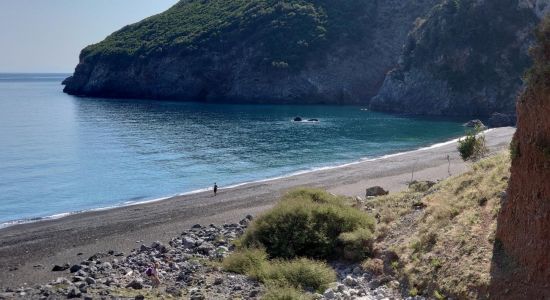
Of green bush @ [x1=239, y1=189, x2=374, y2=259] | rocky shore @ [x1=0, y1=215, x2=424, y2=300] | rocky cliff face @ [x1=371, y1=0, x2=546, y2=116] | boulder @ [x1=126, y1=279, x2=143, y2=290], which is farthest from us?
rocky cliff face @ [x1=371, y1=0, x2=546, y2=116]

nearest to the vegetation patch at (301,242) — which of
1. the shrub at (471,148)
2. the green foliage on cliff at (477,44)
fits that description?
the shrub at (471,148)

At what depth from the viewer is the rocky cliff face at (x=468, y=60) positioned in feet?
330

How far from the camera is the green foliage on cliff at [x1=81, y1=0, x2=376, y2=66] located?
140 meters

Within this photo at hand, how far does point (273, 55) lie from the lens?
138 m

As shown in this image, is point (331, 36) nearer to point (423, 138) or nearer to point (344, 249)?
point (423, 138)

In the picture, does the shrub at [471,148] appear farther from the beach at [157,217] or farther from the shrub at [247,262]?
the shrub at [247,262]

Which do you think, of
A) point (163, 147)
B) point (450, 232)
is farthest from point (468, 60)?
point (450, 232)

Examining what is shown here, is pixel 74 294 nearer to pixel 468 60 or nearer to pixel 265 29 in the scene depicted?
pixel 468 60

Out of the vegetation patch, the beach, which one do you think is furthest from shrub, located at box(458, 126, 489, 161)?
the vegetation patch

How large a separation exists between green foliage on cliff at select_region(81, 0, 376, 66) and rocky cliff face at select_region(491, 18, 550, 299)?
11930cm

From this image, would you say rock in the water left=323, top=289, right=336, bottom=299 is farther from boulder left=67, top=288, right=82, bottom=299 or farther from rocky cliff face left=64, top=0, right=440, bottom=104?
rocky cliff face left=64, top=0, right=440, bottom=104

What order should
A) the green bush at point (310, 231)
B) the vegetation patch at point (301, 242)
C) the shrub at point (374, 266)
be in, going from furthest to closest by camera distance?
the green bush at point (310, 231), the shrub at point (374, 266), the vegetation patch at point (301, 242)

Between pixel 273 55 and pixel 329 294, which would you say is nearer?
pixel 329 294

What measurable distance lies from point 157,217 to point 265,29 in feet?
368
